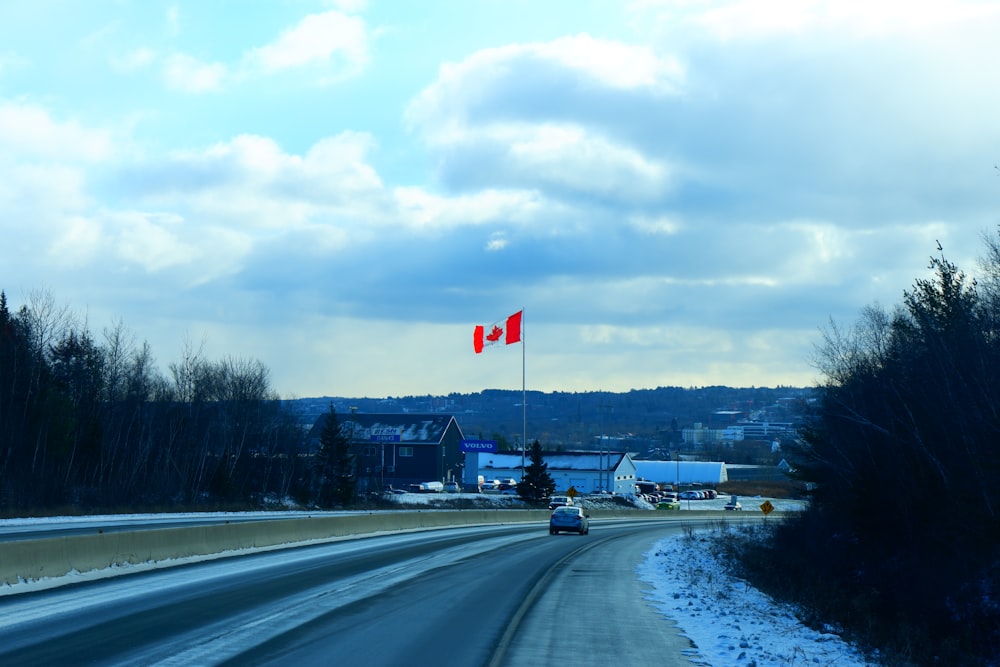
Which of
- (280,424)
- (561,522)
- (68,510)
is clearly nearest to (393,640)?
(561,522)

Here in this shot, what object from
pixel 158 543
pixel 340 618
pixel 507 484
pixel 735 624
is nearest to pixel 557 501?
pixel 507 484

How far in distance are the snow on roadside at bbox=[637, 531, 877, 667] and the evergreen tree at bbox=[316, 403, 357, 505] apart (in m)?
52.0

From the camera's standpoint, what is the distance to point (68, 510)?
157ft

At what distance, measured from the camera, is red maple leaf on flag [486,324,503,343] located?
7156 centimetres

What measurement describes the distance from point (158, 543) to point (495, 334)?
50.4m

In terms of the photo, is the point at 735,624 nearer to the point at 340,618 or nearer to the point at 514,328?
the point at 340,618

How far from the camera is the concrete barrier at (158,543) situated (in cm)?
1695

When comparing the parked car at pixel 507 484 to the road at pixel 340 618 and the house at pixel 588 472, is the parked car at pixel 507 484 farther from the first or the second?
the road at pixel 340 618

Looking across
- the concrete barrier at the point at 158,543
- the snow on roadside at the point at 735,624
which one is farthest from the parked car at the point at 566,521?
the snow on roadside at the point at 735,624

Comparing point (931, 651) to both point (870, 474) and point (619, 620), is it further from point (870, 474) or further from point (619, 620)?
point (870, 474)

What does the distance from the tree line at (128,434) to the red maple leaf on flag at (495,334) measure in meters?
20.2

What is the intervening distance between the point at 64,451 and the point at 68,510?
51.4ft

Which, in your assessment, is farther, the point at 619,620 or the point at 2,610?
the point at 619,620

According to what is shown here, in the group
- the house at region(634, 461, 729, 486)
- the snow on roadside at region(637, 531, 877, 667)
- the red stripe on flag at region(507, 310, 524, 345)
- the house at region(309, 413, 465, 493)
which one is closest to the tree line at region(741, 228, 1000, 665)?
the snow on roadside at region(637, 531, 877, 667)
